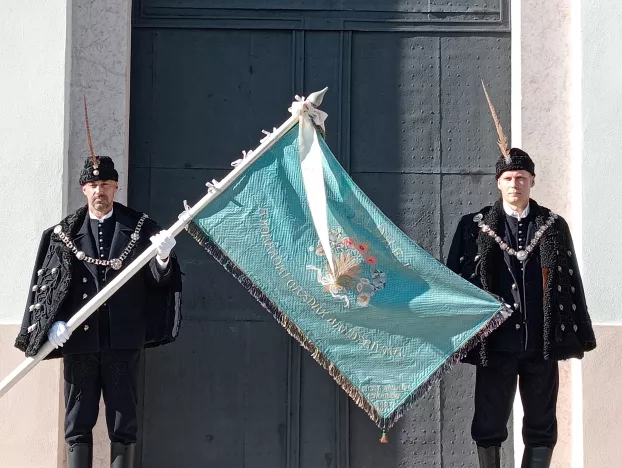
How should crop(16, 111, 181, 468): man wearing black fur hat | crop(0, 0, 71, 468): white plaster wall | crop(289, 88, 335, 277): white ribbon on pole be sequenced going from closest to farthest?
crop(289, 88, 335, 277): white ribbon on pole < crop(16, 111, 181, 468): man wearing black fur hat < crop(0, 0, 71, 468): white plaster wall

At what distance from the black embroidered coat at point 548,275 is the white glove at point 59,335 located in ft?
6.26

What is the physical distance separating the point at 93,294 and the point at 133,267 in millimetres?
427

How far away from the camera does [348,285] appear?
545cm

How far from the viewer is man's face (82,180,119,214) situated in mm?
5609

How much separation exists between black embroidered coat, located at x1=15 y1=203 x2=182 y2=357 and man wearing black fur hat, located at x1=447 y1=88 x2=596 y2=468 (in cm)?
146

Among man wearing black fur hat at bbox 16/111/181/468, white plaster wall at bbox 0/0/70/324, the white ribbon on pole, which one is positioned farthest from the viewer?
white plaster wall at bbox 0/0/70/324

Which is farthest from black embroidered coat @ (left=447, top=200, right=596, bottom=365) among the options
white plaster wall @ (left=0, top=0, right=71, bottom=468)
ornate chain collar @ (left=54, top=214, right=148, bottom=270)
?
white plaster wall @ (left=0, top=0, right=71, bottom=468)

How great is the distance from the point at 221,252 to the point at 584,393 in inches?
87.9

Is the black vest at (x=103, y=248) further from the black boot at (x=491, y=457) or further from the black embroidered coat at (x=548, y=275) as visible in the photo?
the black boot at (x=491, y=457)

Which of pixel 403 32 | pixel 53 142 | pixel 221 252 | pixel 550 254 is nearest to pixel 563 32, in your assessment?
pixel 403 32

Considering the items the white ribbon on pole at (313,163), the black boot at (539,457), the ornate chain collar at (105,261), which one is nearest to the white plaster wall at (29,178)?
the ornate chain collar at (105,261)

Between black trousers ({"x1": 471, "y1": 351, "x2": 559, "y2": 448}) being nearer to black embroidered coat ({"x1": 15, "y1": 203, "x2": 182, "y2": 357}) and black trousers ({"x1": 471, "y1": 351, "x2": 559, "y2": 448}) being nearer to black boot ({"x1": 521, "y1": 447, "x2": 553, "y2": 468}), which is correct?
black boot ({"x1": 521, "y1": 447, "x2": 553, "y2": 468})

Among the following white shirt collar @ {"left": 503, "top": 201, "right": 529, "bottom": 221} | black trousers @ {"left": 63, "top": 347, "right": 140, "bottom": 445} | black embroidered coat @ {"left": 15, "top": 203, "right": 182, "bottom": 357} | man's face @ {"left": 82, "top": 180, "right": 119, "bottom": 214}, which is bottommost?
black trousers @ {"left": 63, "top": 347, "right": 140, "bottom": 445}

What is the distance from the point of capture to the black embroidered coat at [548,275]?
5523mm
